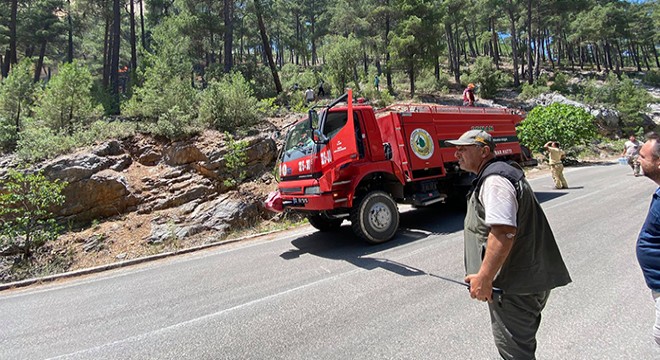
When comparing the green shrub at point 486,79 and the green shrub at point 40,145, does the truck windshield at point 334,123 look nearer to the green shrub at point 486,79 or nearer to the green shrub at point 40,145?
the green shrub at point 40,145

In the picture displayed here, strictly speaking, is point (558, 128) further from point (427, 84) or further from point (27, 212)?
point (27, 212)

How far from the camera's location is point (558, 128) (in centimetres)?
1780

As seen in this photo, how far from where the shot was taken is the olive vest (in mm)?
1870

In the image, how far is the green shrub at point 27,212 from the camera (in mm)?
7823

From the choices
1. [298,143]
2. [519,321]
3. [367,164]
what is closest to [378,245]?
[367,164]

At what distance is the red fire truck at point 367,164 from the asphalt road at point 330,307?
78 cm

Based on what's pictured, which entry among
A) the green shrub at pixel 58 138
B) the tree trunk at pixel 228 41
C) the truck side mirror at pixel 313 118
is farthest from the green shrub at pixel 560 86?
the green shrub at pixel 58 138

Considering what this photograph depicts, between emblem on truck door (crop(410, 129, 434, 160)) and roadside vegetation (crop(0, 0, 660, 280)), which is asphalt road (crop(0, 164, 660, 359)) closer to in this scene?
emblem on truck door (crop(410, 129, 434, 160))

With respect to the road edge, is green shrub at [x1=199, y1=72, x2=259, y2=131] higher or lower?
higher

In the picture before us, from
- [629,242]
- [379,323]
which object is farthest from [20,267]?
[629,242]

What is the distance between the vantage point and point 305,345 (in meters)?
3.05

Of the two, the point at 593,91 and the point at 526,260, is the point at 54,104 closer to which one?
the point at 526,260

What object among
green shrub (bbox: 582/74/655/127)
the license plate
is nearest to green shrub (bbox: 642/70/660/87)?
green shrub (bbox: 582/74/655/127)

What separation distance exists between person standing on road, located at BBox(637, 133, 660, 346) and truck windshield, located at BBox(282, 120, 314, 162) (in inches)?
187
